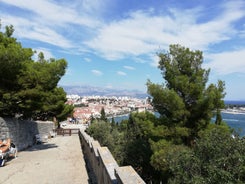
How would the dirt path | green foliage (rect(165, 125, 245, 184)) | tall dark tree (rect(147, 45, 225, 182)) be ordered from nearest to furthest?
1. green foliage (rect(165, 125, 245, 184))
2. the dirt path
3. tall dark tree (rect(147, 45, 225, 182))

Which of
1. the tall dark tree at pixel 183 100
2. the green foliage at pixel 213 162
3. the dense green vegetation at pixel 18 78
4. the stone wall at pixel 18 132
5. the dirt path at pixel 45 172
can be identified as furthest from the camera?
the tall dark tree at pixel 183 100

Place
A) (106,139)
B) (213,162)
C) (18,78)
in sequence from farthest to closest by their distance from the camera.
A: (106,139) → (18,78) → (213,162)

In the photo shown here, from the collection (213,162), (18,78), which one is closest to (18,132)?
(18,78)

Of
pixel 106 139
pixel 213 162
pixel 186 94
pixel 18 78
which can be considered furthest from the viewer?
pixel 106 139

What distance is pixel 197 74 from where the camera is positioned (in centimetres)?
1438

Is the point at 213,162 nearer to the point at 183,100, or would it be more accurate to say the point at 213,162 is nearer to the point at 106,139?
the point at 183,100

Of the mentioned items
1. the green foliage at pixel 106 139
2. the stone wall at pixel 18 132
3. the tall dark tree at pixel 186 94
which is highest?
the tall dark tree at pixel 186 94

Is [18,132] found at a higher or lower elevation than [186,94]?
lower

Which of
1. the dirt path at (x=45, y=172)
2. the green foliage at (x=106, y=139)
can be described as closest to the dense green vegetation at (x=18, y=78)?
the dirt path at (x=45, y=172)

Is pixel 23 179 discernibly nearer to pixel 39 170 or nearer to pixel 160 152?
pixel 39 170

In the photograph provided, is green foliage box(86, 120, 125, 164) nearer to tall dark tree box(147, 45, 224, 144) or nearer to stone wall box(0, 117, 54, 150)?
stone wall box(0, 117, 54, 150)

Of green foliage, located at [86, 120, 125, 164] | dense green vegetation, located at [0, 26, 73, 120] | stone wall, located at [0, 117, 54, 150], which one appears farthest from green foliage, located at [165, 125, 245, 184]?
green foliage, located at [86, 120, 125, 164]

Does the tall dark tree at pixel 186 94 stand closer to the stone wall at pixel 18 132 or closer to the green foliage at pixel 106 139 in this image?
the green foliage at pixel 106 139

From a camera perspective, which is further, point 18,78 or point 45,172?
point 18,78
